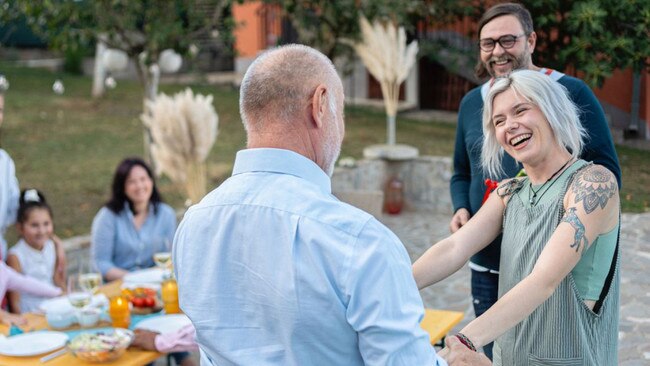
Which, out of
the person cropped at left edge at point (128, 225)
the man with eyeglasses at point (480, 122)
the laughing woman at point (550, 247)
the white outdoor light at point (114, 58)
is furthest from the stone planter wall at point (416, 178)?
the laughing woman at point (550, 247)

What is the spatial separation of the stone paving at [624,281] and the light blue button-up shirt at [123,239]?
85.8 inches

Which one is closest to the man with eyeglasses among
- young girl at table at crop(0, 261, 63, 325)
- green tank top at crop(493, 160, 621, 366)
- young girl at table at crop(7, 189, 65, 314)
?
green tank top at crop(493, 160, 621, 366)

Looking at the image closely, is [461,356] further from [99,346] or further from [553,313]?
[99,346]

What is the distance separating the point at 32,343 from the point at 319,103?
262cm

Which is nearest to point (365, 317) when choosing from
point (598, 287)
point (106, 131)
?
point (598, 287)

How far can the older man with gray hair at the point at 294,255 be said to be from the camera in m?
1.75

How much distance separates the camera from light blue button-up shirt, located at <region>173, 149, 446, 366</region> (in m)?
1.74

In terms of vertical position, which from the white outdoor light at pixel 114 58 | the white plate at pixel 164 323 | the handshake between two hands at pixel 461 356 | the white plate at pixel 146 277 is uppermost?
the white outdoor light at pixel 114 58

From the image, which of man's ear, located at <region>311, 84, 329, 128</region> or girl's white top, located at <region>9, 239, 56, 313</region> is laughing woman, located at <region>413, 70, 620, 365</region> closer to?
man's ear, located at <region>311, 84, 329, 128</region>

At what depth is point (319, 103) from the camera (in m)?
1.86

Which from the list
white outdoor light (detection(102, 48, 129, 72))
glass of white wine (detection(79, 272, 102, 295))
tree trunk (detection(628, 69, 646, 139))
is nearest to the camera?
glass of white wine (detection(79, 272, 102, 295))

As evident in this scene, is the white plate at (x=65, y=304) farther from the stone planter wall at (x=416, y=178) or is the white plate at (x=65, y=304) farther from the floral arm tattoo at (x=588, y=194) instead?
the stone planter wall at (x=416, y=178)

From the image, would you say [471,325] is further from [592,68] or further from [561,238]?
[592,68]

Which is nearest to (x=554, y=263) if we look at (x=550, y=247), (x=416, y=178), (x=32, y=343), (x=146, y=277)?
(x=550, y=247)
